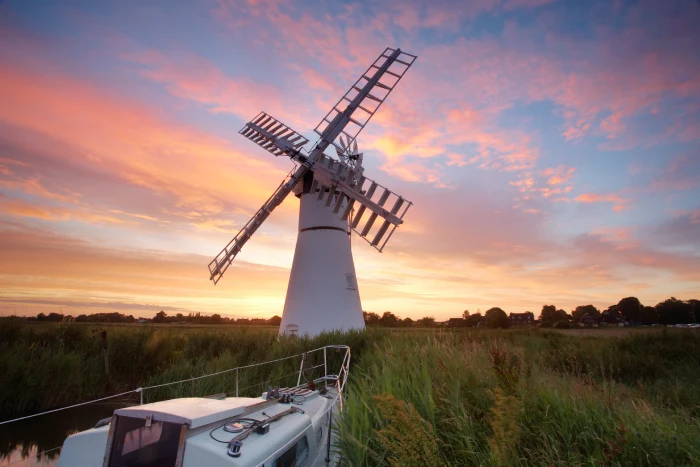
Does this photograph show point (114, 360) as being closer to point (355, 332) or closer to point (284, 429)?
point (355, 332)

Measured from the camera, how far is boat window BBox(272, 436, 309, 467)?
16.3 ft

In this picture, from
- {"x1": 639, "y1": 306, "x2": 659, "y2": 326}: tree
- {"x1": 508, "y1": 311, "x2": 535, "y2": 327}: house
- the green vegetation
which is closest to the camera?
the green vegetation

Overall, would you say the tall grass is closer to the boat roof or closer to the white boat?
the white boat

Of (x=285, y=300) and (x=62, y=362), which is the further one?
(x=285, y=300)

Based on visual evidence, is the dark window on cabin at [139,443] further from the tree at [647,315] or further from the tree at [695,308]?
the tree at [647,315]

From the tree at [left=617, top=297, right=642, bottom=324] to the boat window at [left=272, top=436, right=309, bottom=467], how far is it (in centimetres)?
9023

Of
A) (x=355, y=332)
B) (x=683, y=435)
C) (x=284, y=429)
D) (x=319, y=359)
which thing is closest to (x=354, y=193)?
(x=355, y=332)

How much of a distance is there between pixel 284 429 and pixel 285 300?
15294 millimetres

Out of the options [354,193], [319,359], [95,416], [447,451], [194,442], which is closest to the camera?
[194,442]

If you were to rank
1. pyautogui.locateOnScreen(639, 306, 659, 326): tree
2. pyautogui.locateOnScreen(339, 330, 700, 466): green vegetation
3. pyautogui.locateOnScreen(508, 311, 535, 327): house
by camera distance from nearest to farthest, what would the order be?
pyautogui.locateOnScreen(339, 330, 700, 466): green vegetation, pyautogui.locateOnScreen(639, 306, 659, 326): tree, pyautogui.locateOnScreen(508, 311, 535, 327): house

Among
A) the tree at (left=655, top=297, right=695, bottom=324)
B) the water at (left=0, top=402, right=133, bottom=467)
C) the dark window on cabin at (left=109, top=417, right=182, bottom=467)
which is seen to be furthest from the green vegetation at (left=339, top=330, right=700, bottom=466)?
the tree at (left=655, top=297, right=695, bottom=324)

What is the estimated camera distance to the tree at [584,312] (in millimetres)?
86069

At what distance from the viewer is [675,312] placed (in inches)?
2623

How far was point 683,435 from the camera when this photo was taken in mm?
4359
